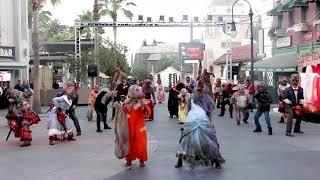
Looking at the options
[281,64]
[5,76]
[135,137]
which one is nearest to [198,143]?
[135,137]

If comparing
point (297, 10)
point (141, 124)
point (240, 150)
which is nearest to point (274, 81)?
point (297, 10)

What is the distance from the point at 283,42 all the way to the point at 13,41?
1591 cm

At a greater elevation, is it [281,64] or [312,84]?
[281,64]

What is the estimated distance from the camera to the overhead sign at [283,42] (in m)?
33.1

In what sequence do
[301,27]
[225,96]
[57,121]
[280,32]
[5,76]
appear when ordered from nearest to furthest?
[57,121] < [225,96] < [301,27] < [5,76] < [280,32]

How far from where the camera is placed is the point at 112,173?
998 cm

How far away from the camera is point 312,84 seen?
72.4ft

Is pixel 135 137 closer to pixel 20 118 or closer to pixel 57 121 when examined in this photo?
pixel 57 121

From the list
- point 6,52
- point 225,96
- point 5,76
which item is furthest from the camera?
point 6,52

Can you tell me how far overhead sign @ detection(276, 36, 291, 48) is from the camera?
109 ft

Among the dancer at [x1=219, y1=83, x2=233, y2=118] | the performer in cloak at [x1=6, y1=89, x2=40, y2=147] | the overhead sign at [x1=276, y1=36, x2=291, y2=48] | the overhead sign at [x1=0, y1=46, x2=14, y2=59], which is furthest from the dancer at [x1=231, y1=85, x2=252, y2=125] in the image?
the overhead sign at [x1=0, y1=46, x2=14, y2=59]

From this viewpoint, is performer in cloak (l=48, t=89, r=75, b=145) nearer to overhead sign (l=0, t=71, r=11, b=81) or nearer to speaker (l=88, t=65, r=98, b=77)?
overhead sign (l=0, t=71, r=11, b=81)

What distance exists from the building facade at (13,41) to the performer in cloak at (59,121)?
17.2 m

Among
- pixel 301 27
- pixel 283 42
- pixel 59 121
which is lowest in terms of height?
pixel 59 121
